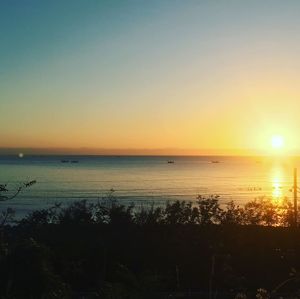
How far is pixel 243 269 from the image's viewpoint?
52.0ft

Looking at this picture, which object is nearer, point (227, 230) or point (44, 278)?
point (44, 278)

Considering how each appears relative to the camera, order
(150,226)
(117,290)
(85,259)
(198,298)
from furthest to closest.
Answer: (150,226), (85,259), (198,298), (117,290)

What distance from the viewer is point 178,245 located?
1620 cm

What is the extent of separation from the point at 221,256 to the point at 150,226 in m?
3.94

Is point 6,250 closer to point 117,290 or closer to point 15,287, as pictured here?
point 15,287

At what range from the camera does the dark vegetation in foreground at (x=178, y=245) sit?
1426 centimetres

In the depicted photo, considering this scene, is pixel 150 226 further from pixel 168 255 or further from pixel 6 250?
pixel 6 250

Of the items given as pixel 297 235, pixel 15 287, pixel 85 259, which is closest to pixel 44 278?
pixel 15 287

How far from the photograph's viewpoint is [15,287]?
24.2ft

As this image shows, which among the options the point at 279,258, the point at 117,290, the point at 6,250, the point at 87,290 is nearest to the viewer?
the point at 117,290

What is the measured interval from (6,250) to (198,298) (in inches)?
230

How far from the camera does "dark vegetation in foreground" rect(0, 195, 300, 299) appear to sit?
14258 millimetres

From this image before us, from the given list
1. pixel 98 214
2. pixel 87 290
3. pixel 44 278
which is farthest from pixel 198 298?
pixel 98 214

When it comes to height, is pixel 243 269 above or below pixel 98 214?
below
